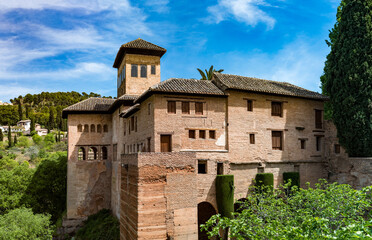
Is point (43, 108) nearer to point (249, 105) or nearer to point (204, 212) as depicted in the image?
point (204, 212)

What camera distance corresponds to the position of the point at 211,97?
19.6m

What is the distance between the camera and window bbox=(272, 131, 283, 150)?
21625mm

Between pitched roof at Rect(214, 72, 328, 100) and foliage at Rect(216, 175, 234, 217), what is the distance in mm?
5577

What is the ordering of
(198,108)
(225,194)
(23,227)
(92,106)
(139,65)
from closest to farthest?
1. (225,194)
2. (198,108)
3. (23,227)
4. (139,65)
5. (92,106)

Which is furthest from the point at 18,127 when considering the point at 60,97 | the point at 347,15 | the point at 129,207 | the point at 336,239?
the point at 336,239

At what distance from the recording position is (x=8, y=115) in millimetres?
84375

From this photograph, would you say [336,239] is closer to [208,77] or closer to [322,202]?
[322,202]

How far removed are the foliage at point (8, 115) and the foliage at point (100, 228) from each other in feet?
225

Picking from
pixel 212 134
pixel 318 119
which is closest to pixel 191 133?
pixel 212 134

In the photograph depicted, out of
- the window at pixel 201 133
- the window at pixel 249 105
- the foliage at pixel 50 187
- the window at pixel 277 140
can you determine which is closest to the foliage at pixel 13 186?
the foliage at pixel 50 187

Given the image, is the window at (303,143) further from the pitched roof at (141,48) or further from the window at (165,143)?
the pitched roof at (141,48)

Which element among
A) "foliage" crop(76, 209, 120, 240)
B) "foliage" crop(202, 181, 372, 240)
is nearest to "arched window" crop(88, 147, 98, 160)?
"foliage" crop(76, 209, 120, 240)

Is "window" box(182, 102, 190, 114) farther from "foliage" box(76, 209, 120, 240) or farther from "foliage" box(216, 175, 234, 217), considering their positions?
"foliage" box(76, 209, 120, 240)

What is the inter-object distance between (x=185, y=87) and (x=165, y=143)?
11.8ft
